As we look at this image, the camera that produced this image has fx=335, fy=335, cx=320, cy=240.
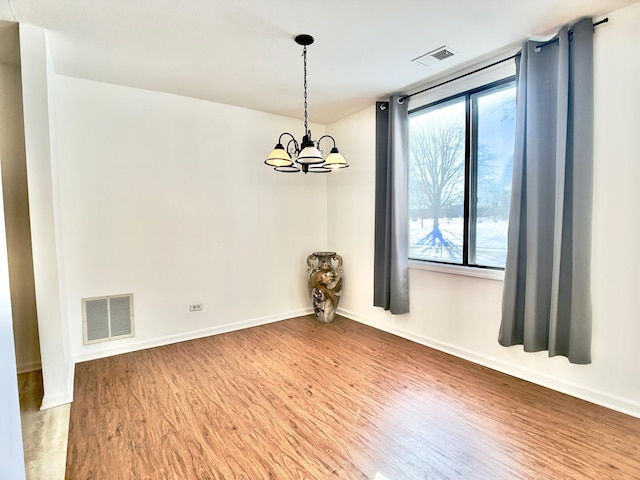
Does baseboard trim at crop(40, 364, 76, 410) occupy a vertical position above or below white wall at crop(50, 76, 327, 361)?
below

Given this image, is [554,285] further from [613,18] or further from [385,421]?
[613,18]

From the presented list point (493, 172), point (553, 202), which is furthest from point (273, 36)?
point (553, 202)

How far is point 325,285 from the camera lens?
4.38 meters

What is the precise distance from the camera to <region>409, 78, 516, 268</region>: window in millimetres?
3035

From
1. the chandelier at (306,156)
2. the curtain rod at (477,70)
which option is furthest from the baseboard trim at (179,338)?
the curtain rod at (477,70)

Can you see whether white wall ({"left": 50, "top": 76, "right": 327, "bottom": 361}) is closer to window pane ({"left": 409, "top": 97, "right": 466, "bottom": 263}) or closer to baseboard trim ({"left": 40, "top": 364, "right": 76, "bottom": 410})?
baseboard trim ({"left": 40, "top": 364, "right": 76, "bottom": 410})

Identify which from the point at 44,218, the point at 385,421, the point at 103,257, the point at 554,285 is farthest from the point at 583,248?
the point at 103,257

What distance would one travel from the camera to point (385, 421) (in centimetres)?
229

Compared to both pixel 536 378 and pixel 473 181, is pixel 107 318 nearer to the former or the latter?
pixel 473 181

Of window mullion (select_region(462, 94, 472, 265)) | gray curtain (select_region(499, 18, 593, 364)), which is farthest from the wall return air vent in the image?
gray curtain (select_region(499, 18, 593, 364))

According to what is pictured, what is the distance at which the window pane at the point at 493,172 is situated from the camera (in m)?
2.99

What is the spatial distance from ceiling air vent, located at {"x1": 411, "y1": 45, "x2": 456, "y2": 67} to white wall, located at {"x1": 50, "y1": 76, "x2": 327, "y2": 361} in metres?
2.08

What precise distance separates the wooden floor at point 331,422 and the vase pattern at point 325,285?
1.07 m

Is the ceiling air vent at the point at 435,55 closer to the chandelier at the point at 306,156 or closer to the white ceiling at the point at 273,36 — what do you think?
the white ceiling at the point at 273,36
